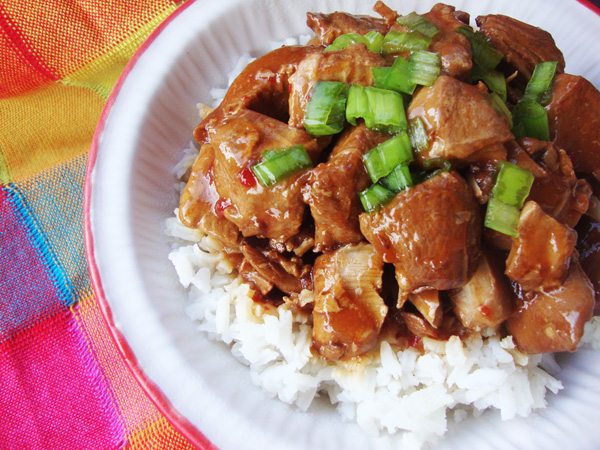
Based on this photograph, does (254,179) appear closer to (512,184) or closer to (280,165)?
(280,165)

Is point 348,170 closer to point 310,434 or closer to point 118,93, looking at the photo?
point 310,434

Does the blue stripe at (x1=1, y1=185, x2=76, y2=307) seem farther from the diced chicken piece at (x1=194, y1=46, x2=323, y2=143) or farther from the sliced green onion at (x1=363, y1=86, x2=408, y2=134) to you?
the sliced green onion at (x1=363, y1=86, x2=408, y2=134)

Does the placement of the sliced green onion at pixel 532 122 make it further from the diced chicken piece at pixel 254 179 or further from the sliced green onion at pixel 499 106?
the diced chicken piece at pixel 254 179

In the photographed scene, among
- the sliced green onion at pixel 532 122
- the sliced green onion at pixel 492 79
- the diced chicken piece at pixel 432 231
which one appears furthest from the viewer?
the sliced green onion at pixel 492 79

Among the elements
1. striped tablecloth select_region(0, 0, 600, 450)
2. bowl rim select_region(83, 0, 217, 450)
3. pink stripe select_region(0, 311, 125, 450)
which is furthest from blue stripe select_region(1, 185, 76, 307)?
bowl rim select_region(83, 0, 217, 450)

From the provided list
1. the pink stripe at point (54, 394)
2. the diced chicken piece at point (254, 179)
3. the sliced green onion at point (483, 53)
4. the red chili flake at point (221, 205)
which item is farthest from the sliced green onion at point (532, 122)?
the pink stripe at point (54, 394)

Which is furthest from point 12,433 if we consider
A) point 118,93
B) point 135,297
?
point 118,93
